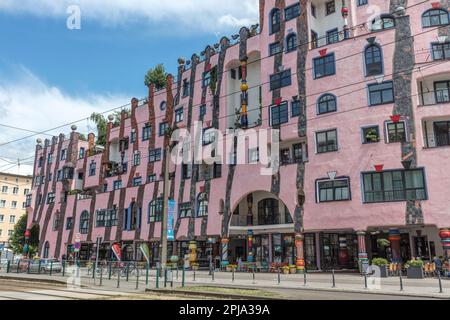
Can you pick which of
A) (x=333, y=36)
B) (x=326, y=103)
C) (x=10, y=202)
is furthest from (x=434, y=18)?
(x=10, y=202)

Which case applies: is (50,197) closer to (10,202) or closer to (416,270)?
(10,202)

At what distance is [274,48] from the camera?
36.9 m

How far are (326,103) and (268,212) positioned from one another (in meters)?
11.2

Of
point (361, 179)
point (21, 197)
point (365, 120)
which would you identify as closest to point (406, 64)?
point (365, 120)

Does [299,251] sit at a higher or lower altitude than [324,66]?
lower

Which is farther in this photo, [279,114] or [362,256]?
[279,114]

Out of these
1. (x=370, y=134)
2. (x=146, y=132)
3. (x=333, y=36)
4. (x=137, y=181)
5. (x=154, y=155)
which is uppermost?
(x=333, y=36)

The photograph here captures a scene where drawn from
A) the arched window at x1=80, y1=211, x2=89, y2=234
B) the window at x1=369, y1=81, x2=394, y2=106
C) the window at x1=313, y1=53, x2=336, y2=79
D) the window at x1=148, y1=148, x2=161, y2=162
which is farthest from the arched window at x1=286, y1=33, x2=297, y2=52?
the arched window at x1=80, y1=211, x2=89, y2=234

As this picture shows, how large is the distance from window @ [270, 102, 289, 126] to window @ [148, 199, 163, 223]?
49.4ft

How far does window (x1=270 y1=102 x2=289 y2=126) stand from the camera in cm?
3447

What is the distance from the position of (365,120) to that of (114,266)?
65.0 ft

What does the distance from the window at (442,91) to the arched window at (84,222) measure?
41.1m

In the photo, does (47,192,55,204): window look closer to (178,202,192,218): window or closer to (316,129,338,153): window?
(178,202,192,218): window

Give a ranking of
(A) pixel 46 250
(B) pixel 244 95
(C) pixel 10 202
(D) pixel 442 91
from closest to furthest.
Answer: (D) pixel 442 91 → (B) pixel 244 95 → (A) pixel 46 250 → (C) pixel 10 202
